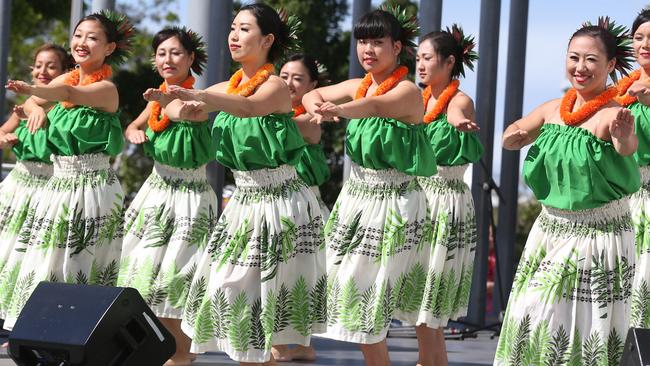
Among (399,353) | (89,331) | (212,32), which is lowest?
(399,353)

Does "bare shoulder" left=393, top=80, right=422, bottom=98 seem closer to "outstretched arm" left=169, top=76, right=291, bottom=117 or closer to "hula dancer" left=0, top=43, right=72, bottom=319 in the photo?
"outstretched arm" left=169, top=76, right=291, bottom=117

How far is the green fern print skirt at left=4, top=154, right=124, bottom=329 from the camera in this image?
5312 millimetres

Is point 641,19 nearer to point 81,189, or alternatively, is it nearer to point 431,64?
point 431,64

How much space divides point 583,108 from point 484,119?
347cm

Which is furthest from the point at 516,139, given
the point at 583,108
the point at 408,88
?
the point at 408,88

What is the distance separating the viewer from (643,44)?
511 cm

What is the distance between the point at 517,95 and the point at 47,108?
10.5 ft

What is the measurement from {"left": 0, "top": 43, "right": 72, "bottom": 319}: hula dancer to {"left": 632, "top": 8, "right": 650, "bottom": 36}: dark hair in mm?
2754

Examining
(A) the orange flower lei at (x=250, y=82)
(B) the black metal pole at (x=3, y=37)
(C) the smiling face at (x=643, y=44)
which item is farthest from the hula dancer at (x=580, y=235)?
(B) the black metal pole at (x=3, y=37)

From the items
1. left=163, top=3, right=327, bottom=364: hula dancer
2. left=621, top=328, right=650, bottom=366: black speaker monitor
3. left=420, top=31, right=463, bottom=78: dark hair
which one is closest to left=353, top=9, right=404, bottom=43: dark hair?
left=163, top=3, right=327, bottom=364: hula dancer

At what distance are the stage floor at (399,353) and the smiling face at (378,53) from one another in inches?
60.5

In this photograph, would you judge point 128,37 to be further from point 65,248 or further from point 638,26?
point 638,26

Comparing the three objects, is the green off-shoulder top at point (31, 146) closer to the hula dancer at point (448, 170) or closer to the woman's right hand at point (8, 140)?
the woman's right hand at point (8, 140)

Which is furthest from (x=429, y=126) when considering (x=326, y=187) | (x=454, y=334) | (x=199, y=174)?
(x=326, y=187)
